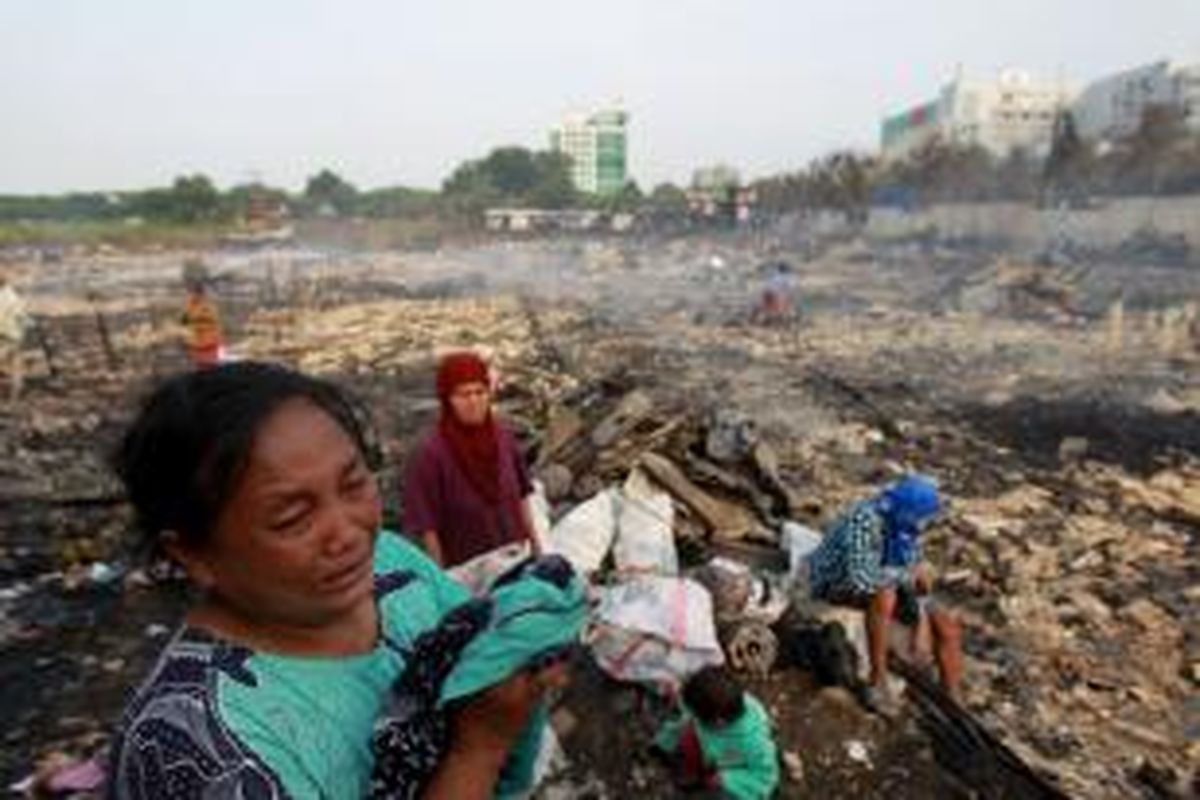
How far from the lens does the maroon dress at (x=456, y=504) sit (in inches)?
170

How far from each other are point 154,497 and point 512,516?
3277 mm

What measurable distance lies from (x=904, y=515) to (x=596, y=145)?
146 meters

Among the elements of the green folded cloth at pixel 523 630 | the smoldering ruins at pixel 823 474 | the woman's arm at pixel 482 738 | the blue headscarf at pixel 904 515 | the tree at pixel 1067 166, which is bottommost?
the smoldering ruins at pixel 823 474

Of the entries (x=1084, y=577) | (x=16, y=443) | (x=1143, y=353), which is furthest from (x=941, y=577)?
(x=1143, y=353)

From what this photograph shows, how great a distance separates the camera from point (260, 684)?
45.5 inches

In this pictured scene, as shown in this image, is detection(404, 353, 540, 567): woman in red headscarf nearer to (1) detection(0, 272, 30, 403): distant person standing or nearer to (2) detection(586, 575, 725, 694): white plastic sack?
(2) detection(586, 575, 725, 694): white plastic sack

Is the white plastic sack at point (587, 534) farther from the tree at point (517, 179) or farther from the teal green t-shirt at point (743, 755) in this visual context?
the tree at point (517, 179)

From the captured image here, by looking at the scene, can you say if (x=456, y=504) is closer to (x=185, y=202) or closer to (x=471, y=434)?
(x=471, y=434)

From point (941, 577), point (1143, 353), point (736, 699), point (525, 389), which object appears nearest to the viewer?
point (736, 699)

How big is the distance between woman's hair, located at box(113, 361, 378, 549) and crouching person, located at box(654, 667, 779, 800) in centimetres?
→ 289

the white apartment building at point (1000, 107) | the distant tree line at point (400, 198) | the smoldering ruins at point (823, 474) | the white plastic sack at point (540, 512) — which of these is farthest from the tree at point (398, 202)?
the white plastic sack at point (540, 512)

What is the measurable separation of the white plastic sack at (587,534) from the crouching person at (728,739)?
159 centimetres

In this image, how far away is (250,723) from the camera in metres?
1.11

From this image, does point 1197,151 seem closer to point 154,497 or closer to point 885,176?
point 885,176
